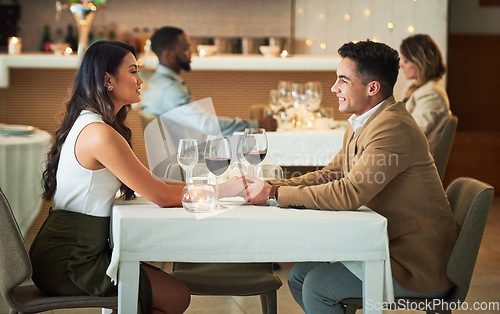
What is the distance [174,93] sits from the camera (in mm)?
4480

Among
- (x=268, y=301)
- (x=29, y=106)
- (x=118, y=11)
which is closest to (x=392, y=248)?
(x=268, y=301)

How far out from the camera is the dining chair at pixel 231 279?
2432mm

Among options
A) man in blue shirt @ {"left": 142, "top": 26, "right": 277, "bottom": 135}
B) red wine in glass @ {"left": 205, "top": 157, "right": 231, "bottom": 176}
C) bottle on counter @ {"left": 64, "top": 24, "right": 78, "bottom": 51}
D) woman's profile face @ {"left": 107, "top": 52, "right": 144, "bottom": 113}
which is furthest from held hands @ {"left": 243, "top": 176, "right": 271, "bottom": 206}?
bottle on counter @ {"left": 64, "top": 24, "right": 78, "bottom": 51}

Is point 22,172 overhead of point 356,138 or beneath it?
beneath

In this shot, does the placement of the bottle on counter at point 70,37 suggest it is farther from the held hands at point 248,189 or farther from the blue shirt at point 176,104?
the held hands at point 248,189

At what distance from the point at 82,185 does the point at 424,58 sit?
3325mm

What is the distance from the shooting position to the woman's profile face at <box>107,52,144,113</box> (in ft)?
8.11

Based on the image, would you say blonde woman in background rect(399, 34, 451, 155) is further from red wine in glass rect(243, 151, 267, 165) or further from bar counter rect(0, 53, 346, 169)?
red wine in glass rect(243, 151, 267, 165)

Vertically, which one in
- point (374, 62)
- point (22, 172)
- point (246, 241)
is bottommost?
point (22, 172)

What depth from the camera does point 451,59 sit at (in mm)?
8031

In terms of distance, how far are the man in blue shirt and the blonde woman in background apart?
125 cm

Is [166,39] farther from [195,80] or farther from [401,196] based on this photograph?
[401,196]

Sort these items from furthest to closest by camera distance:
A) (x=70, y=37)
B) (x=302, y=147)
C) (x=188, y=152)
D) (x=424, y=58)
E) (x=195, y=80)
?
1. (x=70, y=37)
2. (x=195, y=80)
3. (x=424, y=58)
4. (x=302, y=147)
5. (x=188, y=152)

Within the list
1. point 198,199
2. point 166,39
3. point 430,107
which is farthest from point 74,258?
point 430,107
